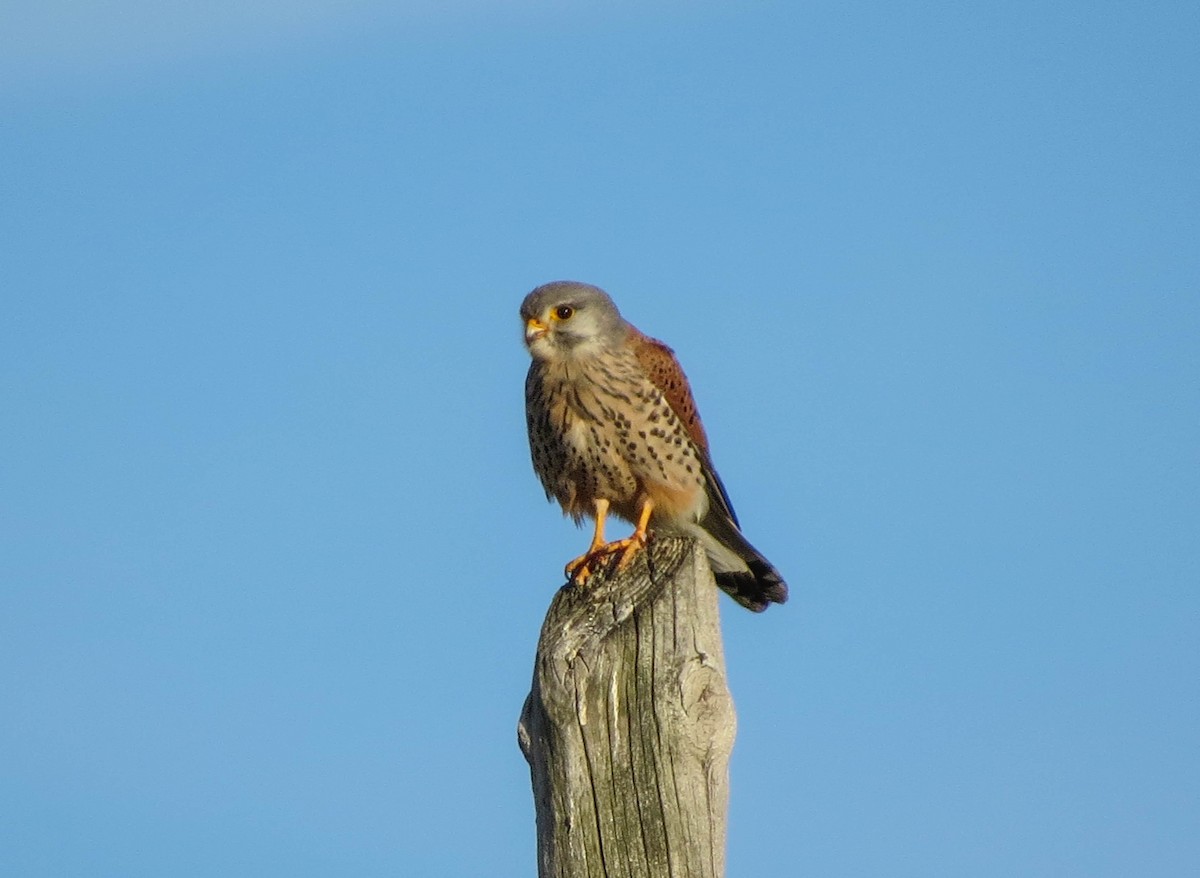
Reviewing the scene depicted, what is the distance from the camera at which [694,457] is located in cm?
599

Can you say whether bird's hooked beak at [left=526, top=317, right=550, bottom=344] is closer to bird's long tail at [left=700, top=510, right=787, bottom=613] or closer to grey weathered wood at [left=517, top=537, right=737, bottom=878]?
bird's long tail at [left=700, top=510, right=787, bottom=613]

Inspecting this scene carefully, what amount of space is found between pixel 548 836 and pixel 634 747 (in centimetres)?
25

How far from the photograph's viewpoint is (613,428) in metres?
5.83

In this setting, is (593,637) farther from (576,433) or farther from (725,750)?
(576,433)

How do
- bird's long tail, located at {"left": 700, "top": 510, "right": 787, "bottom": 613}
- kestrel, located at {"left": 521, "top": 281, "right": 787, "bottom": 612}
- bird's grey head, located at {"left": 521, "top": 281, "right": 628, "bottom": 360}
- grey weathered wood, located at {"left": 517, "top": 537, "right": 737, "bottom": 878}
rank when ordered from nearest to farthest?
grey weathered wood, located at {"left": 517, "top": 537, "right": 737, "bottom": 878} → bird's long tail, located at {"left": 700, "top": 510, "right": 787, "bottom": 613} → kestrel, located at {"left": 521, "top": 281, "right": 787, "bottom": 612} → bird's grey head, located at {"left": 521, "top": 281, "right": 628, "bottom": 360}

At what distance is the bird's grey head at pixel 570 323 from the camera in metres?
6.00

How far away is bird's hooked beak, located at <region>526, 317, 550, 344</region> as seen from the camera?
6.05m

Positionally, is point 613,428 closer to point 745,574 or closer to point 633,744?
point 745,574

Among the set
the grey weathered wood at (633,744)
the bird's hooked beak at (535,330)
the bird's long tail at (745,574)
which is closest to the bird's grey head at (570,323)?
the bird's hooked beak at (535,330)

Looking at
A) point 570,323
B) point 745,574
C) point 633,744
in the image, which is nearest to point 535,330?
point 570,323

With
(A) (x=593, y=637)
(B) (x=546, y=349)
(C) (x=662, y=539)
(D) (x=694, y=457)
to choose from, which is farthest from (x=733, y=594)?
(A) (x=593, y=637)

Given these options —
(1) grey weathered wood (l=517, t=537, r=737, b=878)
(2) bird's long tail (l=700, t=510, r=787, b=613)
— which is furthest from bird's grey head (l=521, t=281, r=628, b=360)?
(1) grey weathered wood (l=517, t=537, r=737, b=878)

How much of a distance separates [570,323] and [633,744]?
320cm

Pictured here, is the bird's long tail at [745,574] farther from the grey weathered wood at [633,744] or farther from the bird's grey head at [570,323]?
the grey weathered wood at [633,744]
